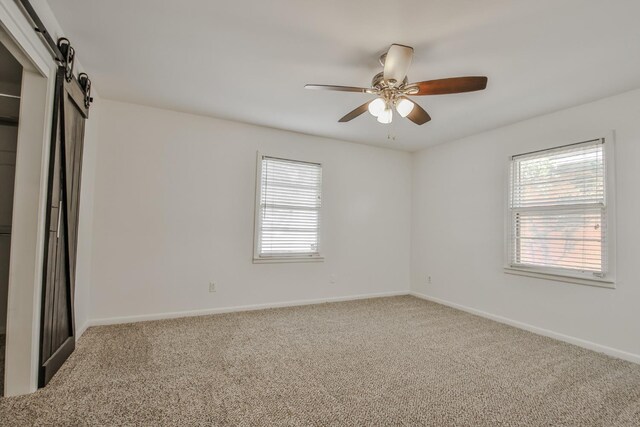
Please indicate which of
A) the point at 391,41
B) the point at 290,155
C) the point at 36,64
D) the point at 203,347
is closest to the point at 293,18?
the point at 391,41

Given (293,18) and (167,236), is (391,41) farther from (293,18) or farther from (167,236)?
(167,236)

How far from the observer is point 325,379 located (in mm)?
2244

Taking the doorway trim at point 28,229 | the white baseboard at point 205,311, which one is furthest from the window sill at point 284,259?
the doorway trim at point 28,229

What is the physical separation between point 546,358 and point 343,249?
265 cm

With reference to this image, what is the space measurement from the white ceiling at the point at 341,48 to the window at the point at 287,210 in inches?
41.5

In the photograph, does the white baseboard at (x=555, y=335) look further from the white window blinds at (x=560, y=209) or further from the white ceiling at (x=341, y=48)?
the white ceiling at (x=341, y=48)

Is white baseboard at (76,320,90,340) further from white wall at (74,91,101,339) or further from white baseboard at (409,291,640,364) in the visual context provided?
white baseboard at (409,291,640,364)

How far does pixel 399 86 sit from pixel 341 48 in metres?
0.51

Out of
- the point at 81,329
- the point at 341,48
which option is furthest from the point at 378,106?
the point at 81,329

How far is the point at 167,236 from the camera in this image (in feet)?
11.8

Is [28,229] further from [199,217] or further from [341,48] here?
[341,48]

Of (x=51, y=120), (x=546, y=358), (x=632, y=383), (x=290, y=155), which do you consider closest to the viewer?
(x=51, y=120)

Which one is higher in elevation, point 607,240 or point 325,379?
point 607,240

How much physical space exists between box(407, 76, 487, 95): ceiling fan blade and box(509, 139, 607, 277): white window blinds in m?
1.84
